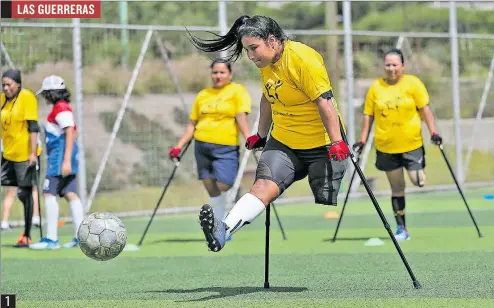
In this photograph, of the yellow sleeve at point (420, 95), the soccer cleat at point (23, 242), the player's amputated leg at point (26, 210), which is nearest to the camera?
the yellow sleeve at point (420, 95)

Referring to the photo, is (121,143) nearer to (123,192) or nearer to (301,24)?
(123,192)

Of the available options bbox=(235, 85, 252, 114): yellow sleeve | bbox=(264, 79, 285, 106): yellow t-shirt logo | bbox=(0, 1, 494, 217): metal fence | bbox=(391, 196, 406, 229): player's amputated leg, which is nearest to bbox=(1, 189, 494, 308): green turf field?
bbox=(391, 196, 406, 229): player's amputated leg

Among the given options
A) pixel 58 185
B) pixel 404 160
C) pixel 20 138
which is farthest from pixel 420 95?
pixel 20 138

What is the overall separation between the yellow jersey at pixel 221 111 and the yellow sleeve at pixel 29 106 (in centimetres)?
189

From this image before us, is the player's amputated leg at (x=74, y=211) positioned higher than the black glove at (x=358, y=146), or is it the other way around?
the black glove at (x=358, y=146)

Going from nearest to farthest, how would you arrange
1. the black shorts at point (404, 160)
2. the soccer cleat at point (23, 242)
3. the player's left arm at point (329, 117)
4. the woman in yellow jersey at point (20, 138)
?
the player's left arm at point (329, 117), the black shorts at point (404, 160), the woman in yellow jersey at point (20, 138), the soccer cleat at point (23, 242)

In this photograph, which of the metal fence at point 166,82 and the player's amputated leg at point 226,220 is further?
the metal fence at point 166,82

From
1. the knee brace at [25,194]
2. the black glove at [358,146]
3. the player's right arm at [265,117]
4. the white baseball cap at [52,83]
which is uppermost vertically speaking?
the white baseball cap at [52,83]

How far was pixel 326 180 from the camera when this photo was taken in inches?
304

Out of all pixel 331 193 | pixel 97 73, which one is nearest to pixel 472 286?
pixel 331 193

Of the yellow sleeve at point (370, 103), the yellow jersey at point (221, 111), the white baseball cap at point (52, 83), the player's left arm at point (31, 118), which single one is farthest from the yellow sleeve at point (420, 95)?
the player's left arm at point (31, 118)

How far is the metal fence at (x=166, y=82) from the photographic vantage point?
15625 mm

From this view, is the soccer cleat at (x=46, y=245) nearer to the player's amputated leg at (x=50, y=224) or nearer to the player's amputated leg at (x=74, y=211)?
the player's amputated leg at (x=50, y=224)

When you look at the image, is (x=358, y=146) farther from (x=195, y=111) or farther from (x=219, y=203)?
(x=195, y=111)
